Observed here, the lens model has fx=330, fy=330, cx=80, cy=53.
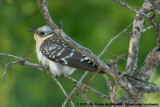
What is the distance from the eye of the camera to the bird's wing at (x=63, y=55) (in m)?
3.81

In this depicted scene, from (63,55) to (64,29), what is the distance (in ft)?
3.92

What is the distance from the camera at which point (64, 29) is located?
5262mm

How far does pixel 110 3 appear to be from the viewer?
207 inches

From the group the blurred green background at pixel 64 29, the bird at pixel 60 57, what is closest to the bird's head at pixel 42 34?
the bird at pixel 60 57

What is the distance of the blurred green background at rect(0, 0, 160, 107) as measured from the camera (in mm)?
5246

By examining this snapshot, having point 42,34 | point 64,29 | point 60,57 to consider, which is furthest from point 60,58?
point 64,29

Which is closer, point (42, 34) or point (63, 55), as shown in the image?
point (63, 55)

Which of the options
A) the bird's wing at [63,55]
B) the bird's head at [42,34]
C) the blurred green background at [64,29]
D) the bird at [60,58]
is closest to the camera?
the bird's wing at [63,55]

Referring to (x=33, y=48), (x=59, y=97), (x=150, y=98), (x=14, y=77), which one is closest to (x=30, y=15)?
(x=33, y=48)

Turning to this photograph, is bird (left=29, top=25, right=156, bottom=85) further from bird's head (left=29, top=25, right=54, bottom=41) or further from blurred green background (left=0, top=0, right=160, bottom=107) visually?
blurred green background (left=0, top=0, right=160, bottom=107)

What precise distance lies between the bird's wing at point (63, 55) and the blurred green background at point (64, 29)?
89cm

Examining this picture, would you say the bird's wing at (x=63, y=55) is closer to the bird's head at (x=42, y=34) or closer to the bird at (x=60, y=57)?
Answer: the bird at (x=60, y=57)

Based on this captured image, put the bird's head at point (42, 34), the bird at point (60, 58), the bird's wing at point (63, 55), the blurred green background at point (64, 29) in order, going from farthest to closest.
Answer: the blurred green background at point (64, 29), the bird's head at point (42, 34), the bird at point (60, 58), the bird's wing at point (63, 55)

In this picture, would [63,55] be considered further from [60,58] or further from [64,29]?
[64,29]
